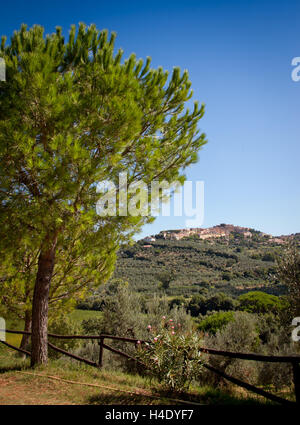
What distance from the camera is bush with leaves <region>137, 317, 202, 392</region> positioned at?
4.86m

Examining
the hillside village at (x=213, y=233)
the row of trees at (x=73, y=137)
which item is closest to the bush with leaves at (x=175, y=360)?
the row of trees at (x=73, y=137)

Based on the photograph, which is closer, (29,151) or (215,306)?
(29,151)

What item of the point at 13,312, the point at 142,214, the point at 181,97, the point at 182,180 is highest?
the point at 181,97

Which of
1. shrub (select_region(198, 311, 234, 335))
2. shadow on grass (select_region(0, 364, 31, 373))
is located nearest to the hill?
shrub (select_region(198, 311, 234, 335))

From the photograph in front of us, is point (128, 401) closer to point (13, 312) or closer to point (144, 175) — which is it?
point (144, 175)

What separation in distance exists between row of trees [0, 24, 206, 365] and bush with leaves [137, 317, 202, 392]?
2.72 metres

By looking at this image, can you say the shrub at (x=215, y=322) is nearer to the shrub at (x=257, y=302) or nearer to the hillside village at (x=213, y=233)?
the shrub at (x=257, y=302)

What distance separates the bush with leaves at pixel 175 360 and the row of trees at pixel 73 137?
2717mm

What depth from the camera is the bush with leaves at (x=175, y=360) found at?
4859 mm

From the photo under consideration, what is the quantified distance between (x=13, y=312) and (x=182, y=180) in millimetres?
8199

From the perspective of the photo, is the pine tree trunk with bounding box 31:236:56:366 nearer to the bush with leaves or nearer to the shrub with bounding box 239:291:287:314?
the bush with leaves

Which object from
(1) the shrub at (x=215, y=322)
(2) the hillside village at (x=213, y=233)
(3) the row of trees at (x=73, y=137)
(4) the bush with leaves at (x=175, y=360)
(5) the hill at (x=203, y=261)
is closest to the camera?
(4) the bush with leaves at (x=175, y=360)

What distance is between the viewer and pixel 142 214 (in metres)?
6.82

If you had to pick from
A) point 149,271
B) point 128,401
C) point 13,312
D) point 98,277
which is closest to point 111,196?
point 98,277
